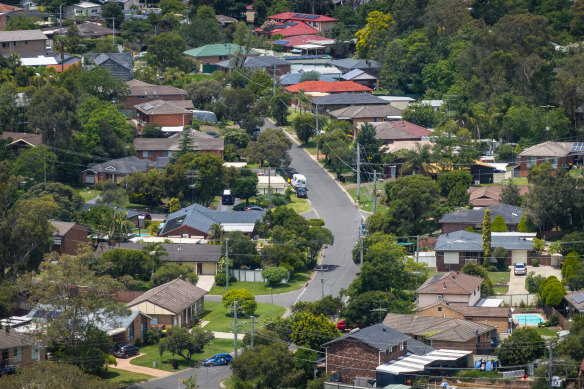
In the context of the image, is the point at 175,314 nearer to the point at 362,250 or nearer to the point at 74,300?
the point at 74,300

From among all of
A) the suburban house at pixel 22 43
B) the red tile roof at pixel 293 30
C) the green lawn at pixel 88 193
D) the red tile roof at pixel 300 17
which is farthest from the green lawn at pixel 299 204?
the red tile roof at pixel 300 17

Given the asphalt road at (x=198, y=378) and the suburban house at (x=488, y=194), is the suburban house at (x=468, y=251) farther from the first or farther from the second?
the asphalt road at (x=198, y=378)

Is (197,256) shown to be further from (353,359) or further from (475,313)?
(353,359)

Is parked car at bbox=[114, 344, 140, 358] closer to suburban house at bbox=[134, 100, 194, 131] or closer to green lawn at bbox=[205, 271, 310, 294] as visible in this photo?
green lawn at bbox=[205, 271, 310, 294]

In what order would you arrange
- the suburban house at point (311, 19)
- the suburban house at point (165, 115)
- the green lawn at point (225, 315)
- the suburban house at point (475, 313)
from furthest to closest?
the suburban house at point (311, 19)
the suburban house at point (165, 115)
the green lawn at point (225, 315)
the suburban house at point (475, 313)

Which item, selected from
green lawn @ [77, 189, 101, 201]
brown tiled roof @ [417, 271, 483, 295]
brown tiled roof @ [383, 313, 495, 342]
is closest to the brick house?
brown tiled roof @ [383, 313, 495, 342]

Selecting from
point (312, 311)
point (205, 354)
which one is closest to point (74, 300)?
point (205, 354)
